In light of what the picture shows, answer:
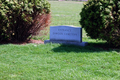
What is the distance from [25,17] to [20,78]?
3533 mm

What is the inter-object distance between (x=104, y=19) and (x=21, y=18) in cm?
314

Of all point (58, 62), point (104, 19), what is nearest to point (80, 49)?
point (104, 19)

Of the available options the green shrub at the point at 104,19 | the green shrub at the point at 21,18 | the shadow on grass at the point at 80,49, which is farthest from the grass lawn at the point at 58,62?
the green shrub at the point at 21,18

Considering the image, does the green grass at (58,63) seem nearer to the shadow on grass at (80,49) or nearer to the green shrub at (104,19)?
the shadow on grass at (80,49)

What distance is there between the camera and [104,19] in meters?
6.74

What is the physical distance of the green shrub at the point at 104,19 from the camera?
268 inches

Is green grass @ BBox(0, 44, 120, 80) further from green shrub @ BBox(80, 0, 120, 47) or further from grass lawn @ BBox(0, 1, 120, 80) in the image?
green shrub @ BBox(80, 0, 120, 47)

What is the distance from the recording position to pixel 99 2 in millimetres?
6953

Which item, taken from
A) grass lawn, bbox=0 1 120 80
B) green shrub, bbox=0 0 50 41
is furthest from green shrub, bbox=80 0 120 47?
green shrub, bbox=0 0 50 41

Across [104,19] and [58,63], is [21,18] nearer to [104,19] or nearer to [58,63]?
[58,63]

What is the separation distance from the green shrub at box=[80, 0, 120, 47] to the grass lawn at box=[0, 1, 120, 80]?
1.68ft

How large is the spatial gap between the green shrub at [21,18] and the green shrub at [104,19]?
1.95 meters

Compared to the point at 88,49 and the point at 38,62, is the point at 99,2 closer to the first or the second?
the point at 88,49

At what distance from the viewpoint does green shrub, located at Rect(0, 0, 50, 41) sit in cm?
745
